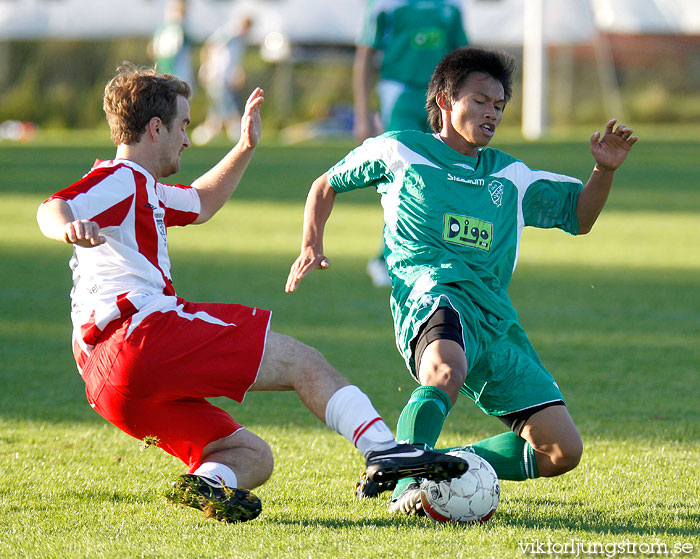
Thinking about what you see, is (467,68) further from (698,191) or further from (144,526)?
(698,191)

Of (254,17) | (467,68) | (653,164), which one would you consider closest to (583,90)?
(254,17)

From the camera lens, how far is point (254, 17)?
26.2 meters

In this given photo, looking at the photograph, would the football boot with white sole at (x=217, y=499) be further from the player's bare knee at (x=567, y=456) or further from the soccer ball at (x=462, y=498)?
the player's bare knee at (x=567, y=456)

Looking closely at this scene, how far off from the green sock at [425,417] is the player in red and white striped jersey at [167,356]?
85 millimetres

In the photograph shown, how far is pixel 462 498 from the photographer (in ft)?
10.9

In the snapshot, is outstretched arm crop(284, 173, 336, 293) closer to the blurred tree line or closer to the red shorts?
the red shorts

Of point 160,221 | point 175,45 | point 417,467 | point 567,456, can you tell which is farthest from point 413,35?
point 175,45

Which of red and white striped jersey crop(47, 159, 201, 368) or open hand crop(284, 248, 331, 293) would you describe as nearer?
red and white striped jersey crop(47, 159, 201, 368)

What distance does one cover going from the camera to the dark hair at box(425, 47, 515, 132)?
3912 millimetres

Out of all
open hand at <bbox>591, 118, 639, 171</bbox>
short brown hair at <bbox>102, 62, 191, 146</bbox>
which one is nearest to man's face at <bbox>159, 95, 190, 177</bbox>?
short brown hair at <bbox>102, 62, 191, 146</bbox>

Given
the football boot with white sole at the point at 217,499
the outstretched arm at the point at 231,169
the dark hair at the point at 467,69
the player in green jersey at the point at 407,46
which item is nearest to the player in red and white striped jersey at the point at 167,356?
the football boot with white sole at the point at 217,499

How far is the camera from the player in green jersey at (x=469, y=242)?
140 inches

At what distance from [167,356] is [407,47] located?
4.75 meters

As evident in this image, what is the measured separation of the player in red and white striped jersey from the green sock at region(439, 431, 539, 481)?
2.05ft
